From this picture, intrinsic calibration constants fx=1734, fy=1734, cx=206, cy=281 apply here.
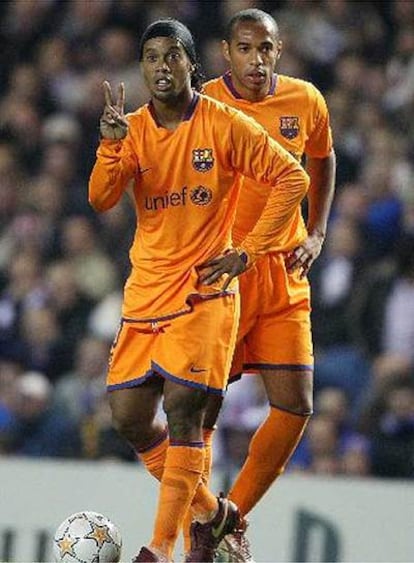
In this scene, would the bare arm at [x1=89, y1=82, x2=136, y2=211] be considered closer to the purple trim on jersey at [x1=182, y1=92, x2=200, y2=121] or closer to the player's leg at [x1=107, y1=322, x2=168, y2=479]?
the purple trim on jersey at [x1=182, y1=92, x2=200, y2=121]

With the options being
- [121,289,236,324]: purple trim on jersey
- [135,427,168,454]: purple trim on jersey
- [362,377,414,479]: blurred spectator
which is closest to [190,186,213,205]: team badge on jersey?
[121,289,236,324]: purple trim on jersey

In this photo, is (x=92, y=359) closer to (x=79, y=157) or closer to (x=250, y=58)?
(x=79, y=157)

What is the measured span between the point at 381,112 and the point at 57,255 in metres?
2.24

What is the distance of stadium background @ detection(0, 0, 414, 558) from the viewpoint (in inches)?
372

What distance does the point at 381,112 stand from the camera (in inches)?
422

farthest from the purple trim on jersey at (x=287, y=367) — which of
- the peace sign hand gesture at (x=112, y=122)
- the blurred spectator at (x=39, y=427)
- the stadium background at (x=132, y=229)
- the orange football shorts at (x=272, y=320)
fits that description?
the blurred spectator at (x=39, y=427)

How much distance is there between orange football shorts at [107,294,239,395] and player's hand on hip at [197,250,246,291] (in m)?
0.09

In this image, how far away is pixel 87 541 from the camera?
6492mm

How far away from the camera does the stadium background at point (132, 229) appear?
31.0 ft

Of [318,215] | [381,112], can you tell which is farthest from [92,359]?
[318,215]

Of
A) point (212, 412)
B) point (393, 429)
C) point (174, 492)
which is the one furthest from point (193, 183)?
point (393, 429)

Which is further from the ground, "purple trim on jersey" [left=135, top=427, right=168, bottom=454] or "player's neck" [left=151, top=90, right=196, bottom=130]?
"player's neck" [left=151, top=90, right=196, bottom=130]

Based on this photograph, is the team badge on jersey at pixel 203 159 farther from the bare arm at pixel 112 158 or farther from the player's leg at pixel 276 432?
the player's leg at pixel 276 432

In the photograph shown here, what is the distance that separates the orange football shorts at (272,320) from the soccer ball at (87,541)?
0.76 m
